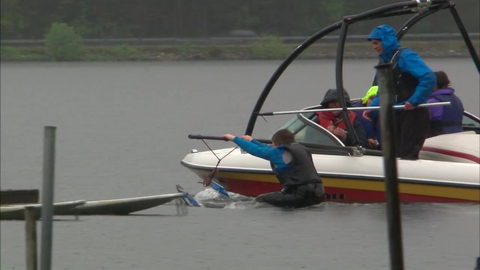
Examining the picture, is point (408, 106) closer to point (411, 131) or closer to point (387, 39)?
point (411, 131)

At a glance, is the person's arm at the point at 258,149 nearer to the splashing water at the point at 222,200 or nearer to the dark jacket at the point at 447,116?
the splashing water at the point at 222,200

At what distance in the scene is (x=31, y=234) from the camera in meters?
7.06

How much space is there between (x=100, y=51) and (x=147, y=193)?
146 ft

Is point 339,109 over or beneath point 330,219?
over

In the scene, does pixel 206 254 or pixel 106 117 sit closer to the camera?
pixel 206 254

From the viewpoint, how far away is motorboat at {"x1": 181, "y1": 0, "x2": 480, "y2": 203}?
1178 centimetres

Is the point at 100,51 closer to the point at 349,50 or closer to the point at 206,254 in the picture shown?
the point at 349,50

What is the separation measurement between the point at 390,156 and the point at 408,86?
543 centimetres

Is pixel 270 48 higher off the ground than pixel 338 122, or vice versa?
pixel 270 48

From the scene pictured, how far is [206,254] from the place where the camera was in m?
10.9

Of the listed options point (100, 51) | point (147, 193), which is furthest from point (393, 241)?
point (100, 51)

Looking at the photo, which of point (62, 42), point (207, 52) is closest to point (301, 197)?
point (207, 52)

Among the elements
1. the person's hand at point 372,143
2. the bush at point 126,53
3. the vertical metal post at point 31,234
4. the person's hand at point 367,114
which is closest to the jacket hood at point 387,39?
the person's hand at point 367,114

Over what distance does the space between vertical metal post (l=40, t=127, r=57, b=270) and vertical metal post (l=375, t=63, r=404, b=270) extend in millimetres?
1828
